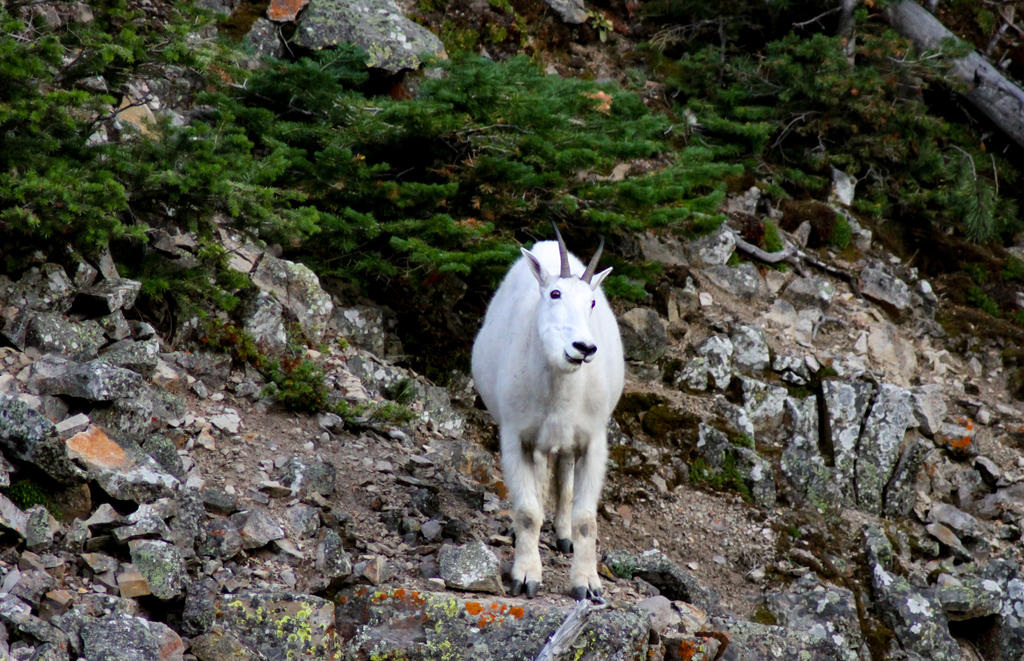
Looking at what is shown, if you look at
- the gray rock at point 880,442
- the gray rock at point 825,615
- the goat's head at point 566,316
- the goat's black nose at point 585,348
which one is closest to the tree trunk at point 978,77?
the gray rock at point 880,442

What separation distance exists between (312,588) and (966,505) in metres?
7.98

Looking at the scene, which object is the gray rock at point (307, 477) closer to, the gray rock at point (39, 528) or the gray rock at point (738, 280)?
the gray rock at point (39, 528)

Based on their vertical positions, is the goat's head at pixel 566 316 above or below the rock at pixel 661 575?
above

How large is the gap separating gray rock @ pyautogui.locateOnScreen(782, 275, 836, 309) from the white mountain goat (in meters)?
5.74

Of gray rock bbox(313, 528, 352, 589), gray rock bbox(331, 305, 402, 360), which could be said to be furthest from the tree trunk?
gray rock bbox(313, 528, 352, 589)

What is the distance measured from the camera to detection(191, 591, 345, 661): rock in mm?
5109

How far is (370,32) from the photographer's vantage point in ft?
38.7

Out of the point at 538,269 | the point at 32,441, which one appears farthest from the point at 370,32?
the point at 32,441

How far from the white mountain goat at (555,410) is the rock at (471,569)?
8.9 inches

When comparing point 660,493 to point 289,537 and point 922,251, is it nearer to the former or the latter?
point 289,537

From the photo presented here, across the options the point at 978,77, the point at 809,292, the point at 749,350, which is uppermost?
the point at 978,77

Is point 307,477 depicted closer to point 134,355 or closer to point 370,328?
point 134,355

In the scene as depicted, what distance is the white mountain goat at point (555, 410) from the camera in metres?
5.97

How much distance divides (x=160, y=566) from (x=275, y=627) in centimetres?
72
